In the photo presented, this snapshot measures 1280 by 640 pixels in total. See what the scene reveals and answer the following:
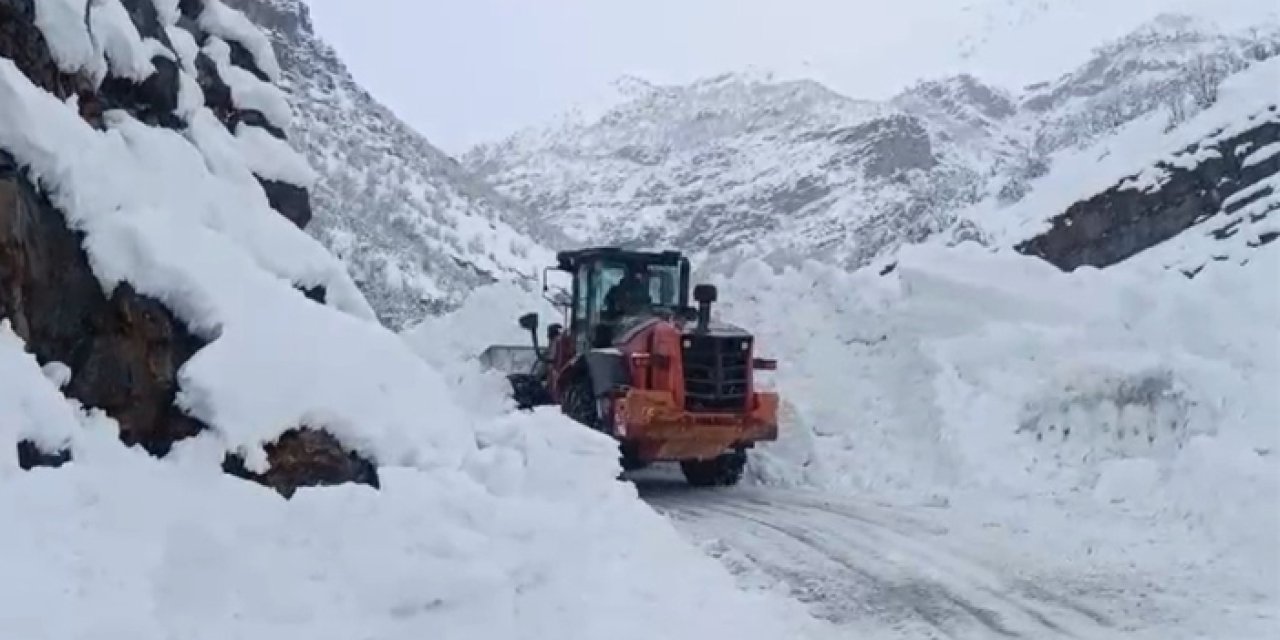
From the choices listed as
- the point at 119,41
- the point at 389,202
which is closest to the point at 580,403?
the point at 119,41

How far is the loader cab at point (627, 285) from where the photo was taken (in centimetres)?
1421

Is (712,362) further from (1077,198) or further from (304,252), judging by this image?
(1077,198)

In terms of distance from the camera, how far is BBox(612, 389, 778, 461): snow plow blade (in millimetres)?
12117

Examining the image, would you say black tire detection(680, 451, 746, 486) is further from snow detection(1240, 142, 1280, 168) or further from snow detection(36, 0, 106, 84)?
snow detection(1240, 142, 1280, 168)

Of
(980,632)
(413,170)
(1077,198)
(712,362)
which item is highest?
(413,170)

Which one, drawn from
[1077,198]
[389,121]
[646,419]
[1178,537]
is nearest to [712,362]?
[646,419]

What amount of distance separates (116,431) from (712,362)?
704 cm

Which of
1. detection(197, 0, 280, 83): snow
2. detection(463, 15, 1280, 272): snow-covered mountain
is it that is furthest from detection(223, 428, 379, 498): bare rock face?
detection(463, 15, 1280, 272): snow-covered mountain

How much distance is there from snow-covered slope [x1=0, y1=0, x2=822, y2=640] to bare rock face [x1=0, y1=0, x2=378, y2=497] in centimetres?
3

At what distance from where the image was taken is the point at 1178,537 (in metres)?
9.18

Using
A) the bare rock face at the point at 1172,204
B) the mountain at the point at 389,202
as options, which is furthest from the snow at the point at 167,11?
the mountain at the point at 389,202

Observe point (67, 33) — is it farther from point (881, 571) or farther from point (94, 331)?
point (881, 571)

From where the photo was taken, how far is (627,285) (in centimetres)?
1434

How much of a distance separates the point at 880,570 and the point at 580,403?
583cm
